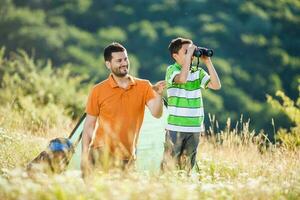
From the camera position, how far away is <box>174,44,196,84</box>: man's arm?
6.77 m

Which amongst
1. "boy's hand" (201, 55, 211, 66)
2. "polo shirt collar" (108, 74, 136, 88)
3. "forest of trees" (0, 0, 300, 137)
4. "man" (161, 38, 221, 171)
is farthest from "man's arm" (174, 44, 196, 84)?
"forest of trees" (0, 0, 300, 137)

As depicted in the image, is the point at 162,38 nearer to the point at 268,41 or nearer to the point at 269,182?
the point at 268,41

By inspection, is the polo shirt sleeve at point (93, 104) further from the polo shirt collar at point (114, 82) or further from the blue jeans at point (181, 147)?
the blue jeans at point (181, 147)

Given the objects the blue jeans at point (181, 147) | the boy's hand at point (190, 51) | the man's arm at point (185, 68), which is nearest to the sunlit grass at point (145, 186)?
the blue jeans at point (181, 147)

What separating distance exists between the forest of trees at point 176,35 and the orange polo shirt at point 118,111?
109ft

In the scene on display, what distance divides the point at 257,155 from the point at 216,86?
5.17 ft

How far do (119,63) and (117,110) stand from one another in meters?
0.40

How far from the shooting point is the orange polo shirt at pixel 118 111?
672 centimetres

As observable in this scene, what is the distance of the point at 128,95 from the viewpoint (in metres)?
6.85

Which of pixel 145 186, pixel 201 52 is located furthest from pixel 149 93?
pixel 145 186

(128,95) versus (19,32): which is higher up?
(19,32)

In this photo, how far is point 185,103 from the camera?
692 cm

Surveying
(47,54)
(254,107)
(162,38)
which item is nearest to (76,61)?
(47,54)

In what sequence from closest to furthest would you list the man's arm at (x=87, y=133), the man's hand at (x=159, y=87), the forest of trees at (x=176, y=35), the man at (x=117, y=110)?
1. the man's hand at (x=159, y=87)
2. the man at (x=117, y=110)
3. the man's arm at (x=87, y=133)
4. the forest of trees at (x=176, y=35)
